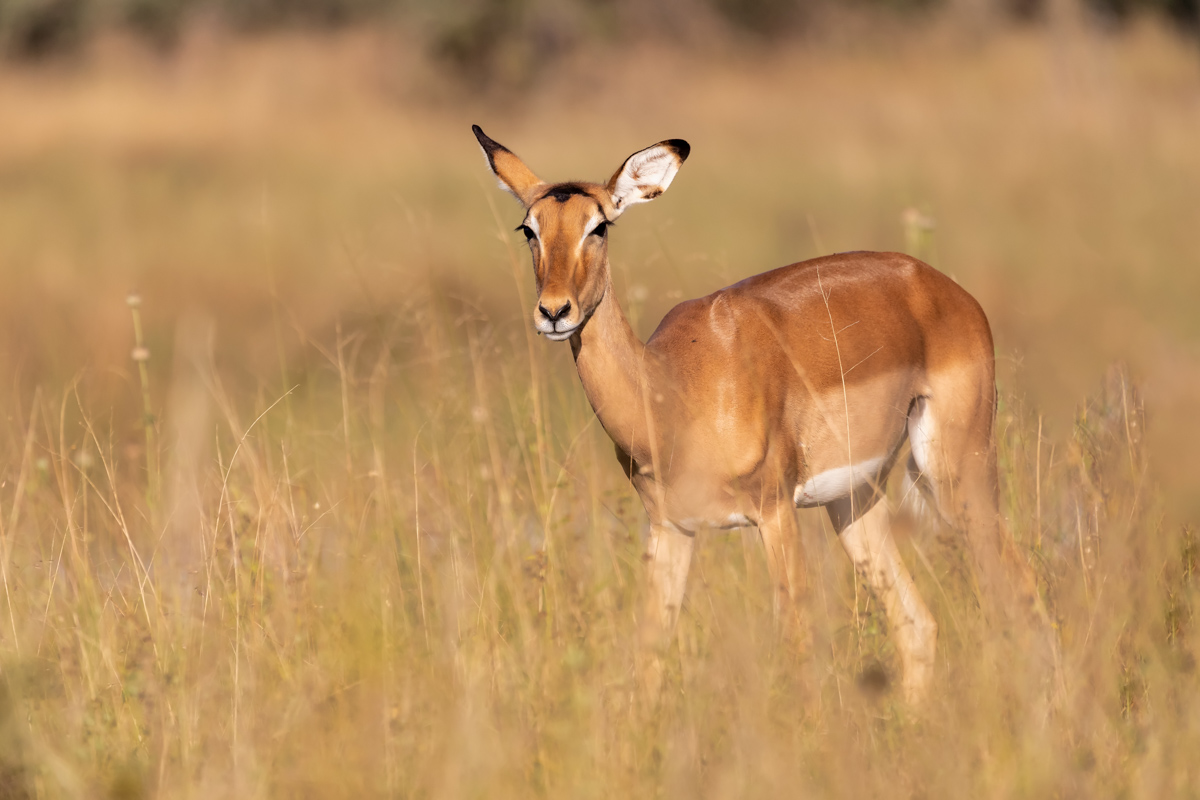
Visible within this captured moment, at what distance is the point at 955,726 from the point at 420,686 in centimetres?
136

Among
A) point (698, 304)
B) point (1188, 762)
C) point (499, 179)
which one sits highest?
point (499, 179)

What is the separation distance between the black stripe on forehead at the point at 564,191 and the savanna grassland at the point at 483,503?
702 mm

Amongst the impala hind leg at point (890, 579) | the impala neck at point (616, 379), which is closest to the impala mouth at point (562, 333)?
the impala neck at point (616, 379)

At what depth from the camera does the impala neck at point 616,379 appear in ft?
14.4

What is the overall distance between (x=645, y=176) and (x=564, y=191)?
0.27 m

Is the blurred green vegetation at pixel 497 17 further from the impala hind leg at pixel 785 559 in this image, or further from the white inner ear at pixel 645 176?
the impala hind leg at pixel 785 559

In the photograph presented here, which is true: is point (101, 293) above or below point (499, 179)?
below

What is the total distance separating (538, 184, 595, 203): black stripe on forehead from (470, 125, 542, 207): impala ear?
20cm

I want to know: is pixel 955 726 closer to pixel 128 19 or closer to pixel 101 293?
pixel 101 293

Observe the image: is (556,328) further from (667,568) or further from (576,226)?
(667,568)

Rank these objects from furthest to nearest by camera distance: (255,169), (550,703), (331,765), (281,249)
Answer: (255,169) → (281,249) → (550,703) → (331,765)

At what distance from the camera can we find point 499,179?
4781 mm

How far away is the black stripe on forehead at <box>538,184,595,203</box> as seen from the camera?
4449mm

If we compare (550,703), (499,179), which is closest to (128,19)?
(499,179)
